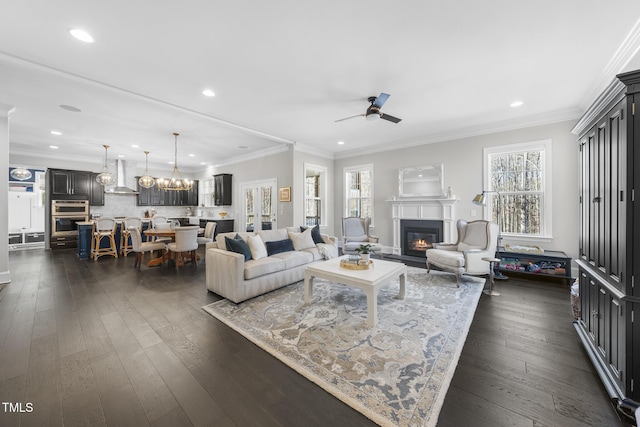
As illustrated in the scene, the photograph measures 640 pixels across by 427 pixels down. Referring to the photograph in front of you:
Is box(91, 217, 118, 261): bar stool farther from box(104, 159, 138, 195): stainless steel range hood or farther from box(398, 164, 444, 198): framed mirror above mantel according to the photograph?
box(398, 164, 444, 198): framed mirror above mantel

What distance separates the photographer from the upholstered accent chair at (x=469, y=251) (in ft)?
12.6

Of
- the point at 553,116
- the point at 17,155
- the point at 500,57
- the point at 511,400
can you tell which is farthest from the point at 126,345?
the point at 17,155

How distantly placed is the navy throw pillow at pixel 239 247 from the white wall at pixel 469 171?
4.05m

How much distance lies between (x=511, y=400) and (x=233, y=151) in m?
7.45

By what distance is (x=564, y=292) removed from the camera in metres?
3.58

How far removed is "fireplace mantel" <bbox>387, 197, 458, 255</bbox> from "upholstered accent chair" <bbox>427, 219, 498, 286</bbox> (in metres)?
0.88

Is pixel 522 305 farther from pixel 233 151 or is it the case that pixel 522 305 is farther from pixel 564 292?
pixel 233 151

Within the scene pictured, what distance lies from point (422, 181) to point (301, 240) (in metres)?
3.33

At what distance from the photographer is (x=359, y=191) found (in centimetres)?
706

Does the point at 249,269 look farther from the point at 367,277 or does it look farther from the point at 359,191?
the point at 359,191

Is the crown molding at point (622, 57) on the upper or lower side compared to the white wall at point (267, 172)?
upper

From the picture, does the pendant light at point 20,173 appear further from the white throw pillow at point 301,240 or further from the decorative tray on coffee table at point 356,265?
the decorative tray on coffee table at point 356,265

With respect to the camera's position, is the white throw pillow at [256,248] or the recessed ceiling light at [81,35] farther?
the white throw pillow at [256,248]

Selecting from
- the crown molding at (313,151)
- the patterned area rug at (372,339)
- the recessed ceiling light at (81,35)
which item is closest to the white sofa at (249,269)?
the patterned area rug at (372,339)
